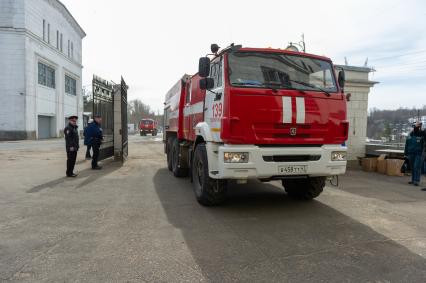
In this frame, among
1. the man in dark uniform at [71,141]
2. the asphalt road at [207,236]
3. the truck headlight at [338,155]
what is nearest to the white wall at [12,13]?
the man in dark uniform at [71,141]

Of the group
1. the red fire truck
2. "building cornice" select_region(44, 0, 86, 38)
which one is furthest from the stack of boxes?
"building cornice" select_region(44, 0, 86, 38)

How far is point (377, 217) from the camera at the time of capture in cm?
586

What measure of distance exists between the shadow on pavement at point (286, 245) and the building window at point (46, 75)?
35.4 m

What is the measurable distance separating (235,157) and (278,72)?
168 cm

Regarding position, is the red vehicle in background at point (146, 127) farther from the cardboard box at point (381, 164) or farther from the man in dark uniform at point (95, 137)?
the cardboard box at point (381, 164)

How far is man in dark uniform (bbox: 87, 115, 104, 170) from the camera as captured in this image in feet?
39.2

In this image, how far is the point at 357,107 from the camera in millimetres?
14078

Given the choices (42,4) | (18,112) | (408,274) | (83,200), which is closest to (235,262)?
(408,274)

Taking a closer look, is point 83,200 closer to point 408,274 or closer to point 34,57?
point 408,274

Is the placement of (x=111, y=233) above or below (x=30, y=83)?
below

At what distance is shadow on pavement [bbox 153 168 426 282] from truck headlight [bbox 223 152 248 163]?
37.8 inches

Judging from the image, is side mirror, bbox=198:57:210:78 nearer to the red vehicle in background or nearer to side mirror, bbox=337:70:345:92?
side mirror, bbox=337:70:345:92

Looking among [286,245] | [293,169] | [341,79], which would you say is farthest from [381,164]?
[286,245]

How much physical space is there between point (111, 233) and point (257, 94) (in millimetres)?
3000
